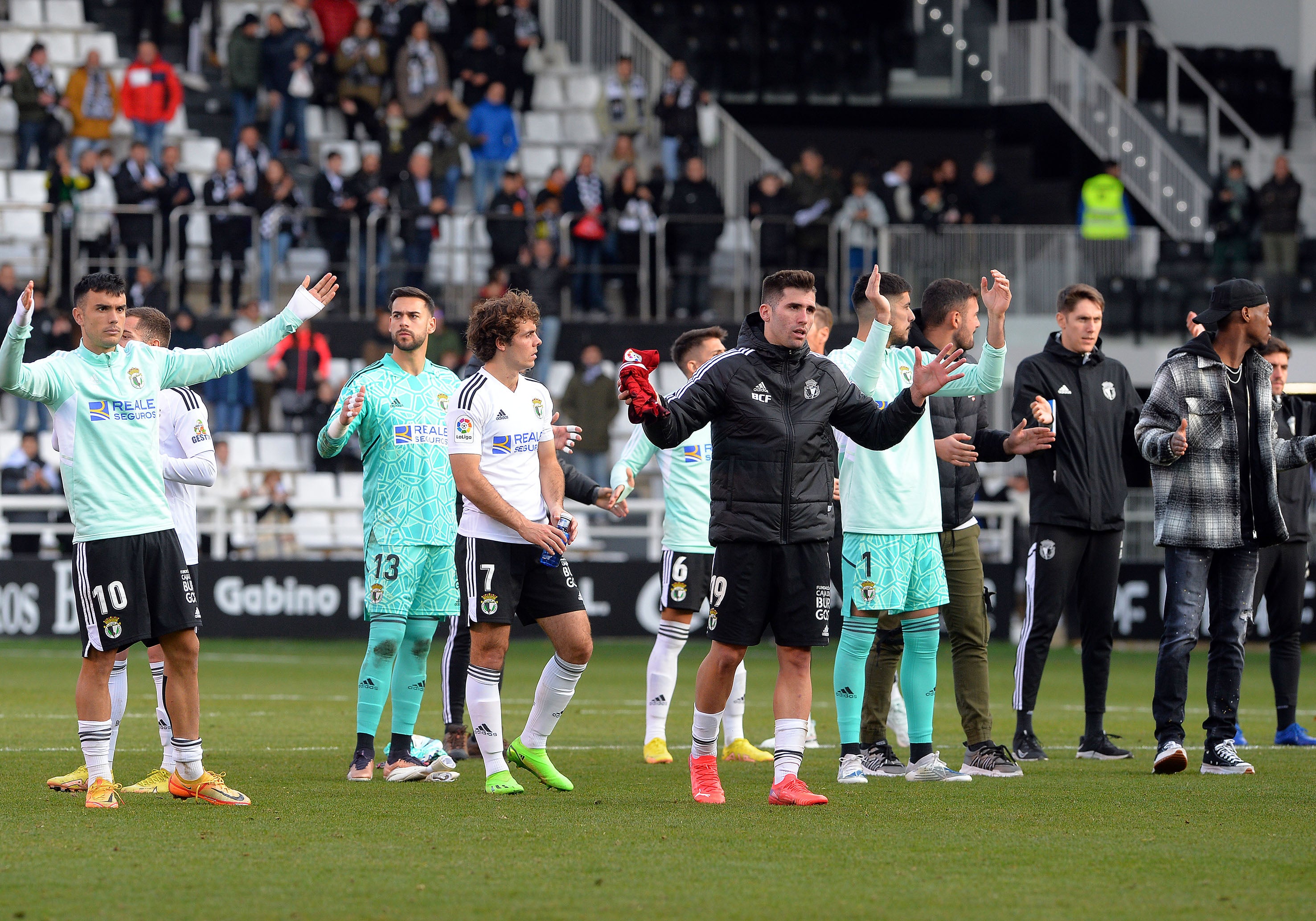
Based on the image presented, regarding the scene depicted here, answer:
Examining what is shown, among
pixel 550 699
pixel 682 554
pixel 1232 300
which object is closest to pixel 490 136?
pixel 682 554

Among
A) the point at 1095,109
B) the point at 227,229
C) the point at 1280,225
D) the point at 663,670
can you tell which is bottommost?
the point at 663,670

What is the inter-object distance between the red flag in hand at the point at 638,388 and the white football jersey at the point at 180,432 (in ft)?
7.59

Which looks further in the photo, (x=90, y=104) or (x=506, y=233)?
(x=90, y=104)

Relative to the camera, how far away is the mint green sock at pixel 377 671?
8.80 metres

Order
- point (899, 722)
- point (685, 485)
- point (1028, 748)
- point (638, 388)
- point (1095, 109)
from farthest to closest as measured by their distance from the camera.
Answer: point (1095, 109), point (899, 722), point (685, 485), point (1028, 748), point (638, 388)

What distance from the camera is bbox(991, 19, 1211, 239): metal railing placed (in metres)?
28.4

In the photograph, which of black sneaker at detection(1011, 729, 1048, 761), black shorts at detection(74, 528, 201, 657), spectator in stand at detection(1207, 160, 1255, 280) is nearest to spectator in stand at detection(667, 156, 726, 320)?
spectator in stand at detection(1207, 160, 1255, 280)

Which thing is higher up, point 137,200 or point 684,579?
point 137,200

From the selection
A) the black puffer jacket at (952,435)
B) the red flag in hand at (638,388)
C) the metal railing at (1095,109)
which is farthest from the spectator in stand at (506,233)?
the red flag in hand at (638,388)

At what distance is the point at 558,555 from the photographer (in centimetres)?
836

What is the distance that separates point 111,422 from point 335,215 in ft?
51.8

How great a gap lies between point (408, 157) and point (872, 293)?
58.2 ft

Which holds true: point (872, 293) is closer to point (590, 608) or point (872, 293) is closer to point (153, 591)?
point (153, 591)

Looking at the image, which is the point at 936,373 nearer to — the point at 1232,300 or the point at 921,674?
the point at 921,674
